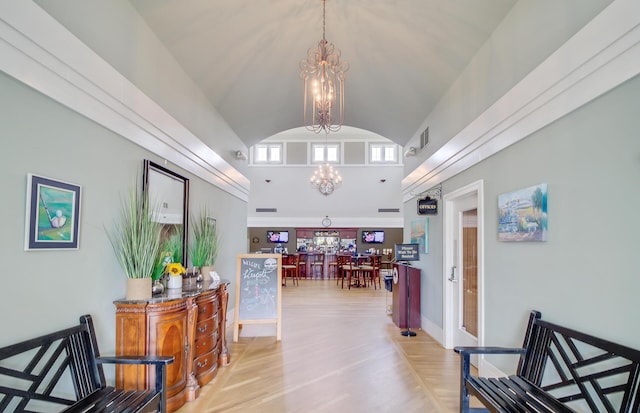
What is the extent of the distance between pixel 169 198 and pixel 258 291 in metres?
2.09

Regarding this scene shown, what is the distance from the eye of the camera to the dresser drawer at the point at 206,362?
3.30 metres

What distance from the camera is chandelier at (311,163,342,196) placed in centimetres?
1039

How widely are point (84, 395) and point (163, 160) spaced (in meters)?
2.19

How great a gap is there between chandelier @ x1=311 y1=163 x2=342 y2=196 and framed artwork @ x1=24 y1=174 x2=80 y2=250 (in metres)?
8.20

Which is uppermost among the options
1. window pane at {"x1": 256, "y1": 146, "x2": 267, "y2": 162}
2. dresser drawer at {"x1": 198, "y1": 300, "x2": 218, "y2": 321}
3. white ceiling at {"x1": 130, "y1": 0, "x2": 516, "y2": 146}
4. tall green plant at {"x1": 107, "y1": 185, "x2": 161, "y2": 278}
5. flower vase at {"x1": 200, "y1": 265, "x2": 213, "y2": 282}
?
window pane at {"x1": 256, "y1": 146, "x2": 267, "y2": 162}

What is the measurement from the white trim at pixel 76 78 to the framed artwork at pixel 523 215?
3263 millimetres

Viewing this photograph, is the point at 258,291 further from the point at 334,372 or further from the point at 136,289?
the point at 136,289

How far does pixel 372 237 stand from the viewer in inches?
552

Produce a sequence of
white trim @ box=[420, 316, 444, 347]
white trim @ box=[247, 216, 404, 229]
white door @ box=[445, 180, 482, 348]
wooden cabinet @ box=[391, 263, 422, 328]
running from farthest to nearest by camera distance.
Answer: white trim @ box=[247, 216, 404, 229], wooden cabinet @ box=[391, 263, 422, 328], white trim @ box=[420, 316, 444, 347], white door @ box=[445, 180, 482, 348]

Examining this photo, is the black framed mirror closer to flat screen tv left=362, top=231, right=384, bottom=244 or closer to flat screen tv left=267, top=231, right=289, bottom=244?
flat screen tv left=267, top=231, right=289, bottom=244

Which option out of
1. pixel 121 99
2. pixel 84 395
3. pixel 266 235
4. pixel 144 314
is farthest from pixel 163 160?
pixel 266 235

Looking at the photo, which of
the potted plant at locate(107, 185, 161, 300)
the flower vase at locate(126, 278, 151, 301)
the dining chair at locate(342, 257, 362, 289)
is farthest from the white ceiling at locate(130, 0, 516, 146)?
the dining chair at locate(342, 257, 362, 289)

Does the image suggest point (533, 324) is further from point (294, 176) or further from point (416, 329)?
point (294, 176)

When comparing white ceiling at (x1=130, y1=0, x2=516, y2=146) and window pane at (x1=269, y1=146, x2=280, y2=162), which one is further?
window pane at (x1=269, y1=146, x2=280, y2=162)
